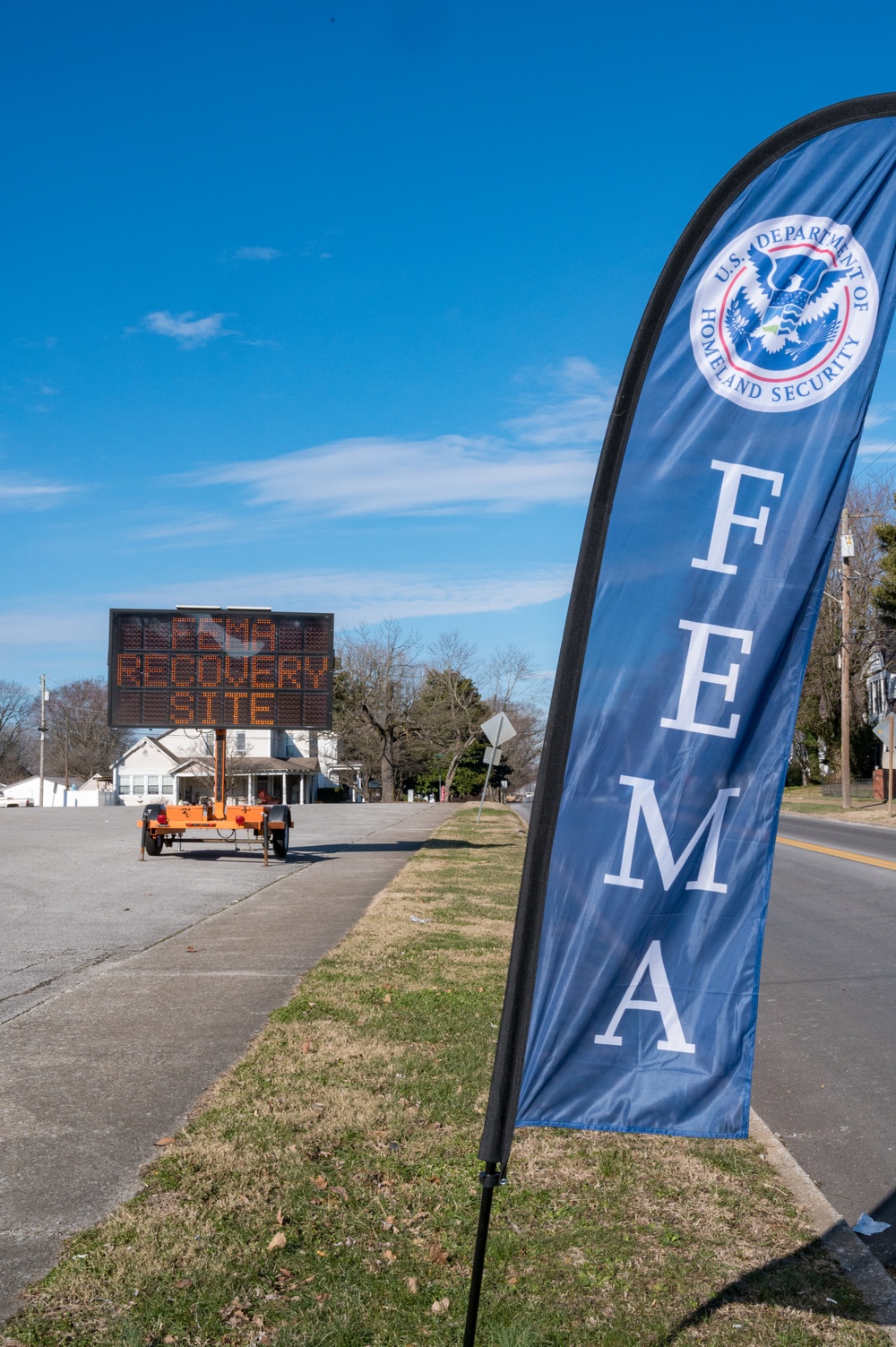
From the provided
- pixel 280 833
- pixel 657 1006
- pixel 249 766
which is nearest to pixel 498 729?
pixel 280 833

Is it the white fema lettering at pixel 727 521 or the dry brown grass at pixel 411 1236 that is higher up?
the white fema lettering at pixel 727 521

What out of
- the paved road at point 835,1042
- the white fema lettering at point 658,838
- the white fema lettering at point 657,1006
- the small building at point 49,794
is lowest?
the small building at point 49,794

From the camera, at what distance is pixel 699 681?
9.59 ft

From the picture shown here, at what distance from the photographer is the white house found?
7188 cm

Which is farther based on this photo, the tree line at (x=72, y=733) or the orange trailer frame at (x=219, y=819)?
the tree line at (x=72, y=733)

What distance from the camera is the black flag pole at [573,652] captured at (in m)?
2.88

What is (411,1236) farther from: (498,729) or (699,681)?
(498,729)

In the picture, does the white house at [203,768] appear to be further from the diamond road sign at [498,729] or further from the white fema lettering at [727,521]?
the white fema lettering at [727,521]

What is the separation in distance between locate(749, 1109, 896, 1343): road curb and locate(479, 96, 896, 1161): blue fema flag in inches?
42.4

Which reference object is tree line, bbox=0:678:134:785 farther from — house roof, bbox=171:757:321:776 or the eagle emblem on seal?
the eagle emblem on seal

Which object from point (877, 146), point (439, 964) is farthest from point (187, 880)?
point (877, 146)

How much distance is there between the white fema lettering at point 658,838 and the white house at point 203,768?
224 ft

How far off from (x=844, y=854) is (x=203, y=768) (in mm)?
56667

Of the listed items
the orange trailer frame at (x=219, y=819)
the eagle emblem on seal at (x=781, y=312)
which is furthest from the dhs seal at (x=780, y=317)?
the orange trailer frame at (x=219, y=819)
